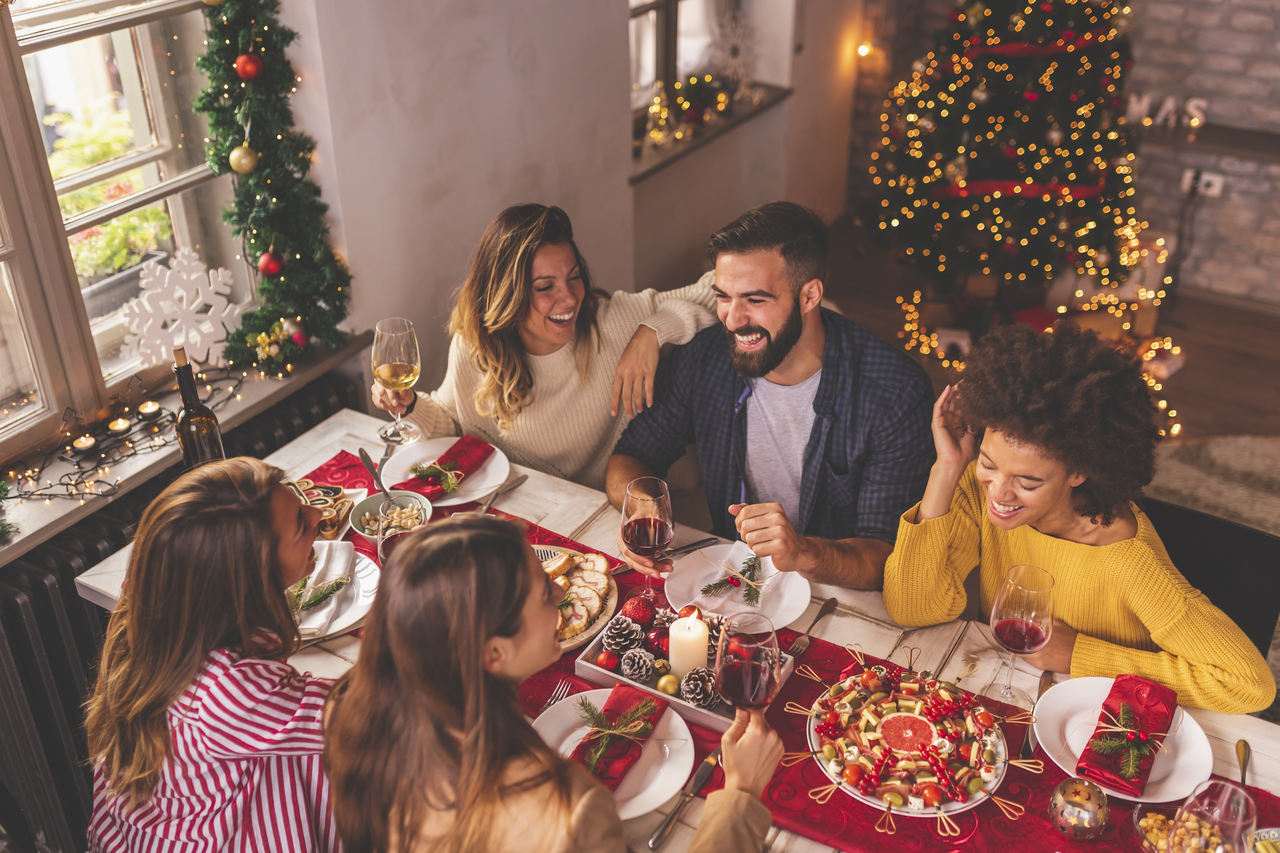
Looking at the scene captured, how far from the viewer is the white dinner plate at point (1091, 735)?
1429 millimetres

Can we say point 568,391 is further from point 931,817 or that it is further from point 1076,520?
point 931,817

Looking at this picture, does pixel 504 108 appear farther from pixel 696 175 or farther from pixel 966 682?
pixel 966 682

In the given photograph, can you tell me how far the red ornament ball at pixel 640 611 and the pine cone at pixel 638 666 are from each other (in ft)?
0.27

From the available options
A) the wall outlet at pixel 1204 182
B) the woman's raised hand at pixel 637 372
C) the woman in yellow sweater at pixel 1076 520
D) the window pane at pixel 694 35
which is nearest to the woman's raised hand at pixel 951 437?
the woman in yellow sweater at pixel 1076 520

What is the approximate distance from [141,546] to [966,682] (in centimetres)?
124

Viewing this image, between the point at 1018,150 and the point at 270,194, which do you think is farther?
the point at 1018,150

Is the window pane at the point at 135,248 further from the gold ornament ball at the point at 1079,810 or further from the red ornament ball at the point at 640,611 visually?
the gold ornament ball at the point at 1079,810

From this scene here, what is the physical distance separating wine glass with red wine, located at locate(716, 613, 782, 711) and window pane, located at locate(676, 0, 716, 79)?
11.6ft

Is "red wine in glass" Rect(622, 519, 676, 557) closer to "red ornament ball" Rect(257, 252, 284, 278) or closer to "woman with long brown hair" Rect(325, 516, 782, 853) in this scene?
"woman with long brown hair" Rect(325, 516, 782, 853)

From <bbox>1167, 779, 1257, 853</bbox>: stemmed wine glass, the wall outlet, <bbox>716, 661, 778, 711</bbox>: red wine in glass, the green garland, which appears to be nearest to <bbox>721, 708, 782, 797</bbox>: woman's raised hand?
<bbox>716, 661, 778, 711</bbox>: red wine in glass

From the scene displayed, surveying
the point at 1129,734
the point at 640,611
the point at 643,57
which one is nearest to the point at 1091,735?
the point at 1129,734

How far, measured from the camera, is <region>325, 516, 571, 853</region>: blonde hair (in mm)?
1172

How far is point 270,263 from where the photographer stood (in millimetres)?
2586

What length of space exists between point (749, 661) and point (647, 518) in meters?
0.36
